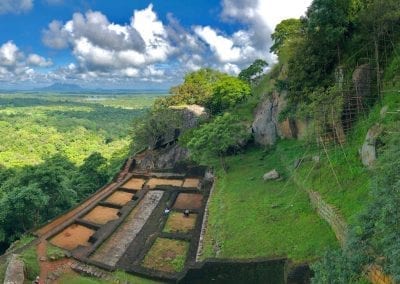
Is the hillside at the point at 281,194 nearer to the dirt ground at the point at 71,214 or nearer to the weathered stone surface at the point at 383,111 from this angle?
the dirt ground at the point at 71,214

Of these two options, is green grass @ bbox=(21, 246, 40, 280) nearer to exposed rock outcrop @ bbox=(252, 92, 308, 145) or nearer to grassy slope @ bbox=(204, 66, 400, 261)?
grassy slope @ bbox=(204, 66, 400, 261)

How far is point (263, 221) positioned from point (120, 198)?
13.8m

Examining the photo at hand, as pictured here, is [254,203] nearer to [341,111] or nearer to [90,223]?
[341,111]

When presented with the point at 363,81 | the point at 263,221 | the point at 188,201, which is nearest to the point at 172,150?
the point at 188,201

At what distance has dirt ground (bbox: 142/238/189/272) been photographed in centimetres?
1884

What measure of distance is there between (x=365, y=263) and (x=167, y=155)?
31.6 m

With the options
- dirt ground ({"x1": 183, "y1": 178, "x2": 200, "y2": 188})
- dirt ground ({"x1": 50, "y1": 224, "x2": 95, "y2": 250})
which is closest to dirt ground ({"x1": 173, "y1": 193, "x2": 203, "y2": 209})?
dirt ground ({"x1": 183, "y1": 178, "x2": 200, "y2": 188})

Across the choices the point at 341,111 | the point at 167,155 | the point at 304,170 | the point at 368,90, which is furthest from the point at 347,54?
the point at 167,155

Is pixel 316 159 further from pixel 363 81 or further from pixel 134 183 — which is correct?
pixel 134 183

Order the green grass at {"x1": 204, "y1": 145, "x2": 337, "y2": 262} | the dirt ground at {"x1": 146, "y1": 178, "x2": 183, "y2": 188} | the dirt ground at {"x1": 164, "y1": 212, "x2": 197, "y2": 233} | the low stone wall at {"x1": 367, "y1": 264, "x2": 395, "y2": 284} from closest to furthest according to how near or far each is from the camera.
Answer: the low stone wall at {"x1": 367, "y1": 264, "x2": 395, "y2": 284}
the green grass at {"x1": 204, "y1": 145, "x2": 337, "y2": 262}
the dirt ground at {"x1": 164, "y1": 212, "x2": 197, "y2": 233}
the dirt ground at {"x1": 146, "y1": 178, "x2": 183, "y2": 188}

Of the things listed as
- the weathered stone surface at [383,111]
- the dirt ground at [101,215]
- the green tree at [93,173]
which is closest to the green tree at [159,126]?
the green tree at [93,173]

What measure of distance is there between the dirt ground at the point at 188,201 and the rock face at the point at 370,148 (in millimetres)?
11788

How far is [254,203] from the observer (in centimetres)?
2223

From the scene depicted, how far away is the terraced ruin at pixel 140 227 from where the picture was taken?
765 inches
